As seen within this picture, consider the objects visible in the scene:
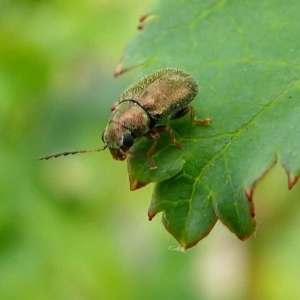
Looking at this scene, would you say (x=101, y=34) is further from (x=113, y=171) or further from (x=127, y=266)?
(x=127, y=266)

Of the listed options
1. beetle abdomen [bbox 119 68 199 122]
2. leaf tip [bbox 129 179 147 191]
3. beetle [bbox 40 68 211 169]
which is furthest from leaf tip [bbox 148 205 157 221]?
beetle abdomen [bbox 119 68 199 122]

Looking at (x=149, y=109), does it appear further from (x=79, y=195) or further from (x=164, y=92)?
(x=79, y=195)

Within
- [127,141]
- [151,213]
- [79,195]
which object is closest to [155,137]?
[127,141]

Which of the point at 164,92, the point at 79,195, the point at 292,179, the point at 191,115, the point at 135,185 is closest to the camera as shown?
the point at 292,179

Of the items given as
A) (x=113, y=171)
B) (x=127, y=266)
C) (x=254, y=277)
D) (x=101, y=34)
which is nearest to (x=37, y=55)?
(x=101, y=34)

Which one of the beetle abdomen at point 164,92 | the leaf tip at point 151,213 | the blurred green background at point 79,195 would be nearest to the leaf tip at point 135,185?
the leaf tip at point 151,213

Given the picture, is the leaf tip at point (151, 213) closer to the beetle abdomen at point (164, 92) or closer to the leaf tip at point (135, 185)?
the leaf tip at point (135, 185)
